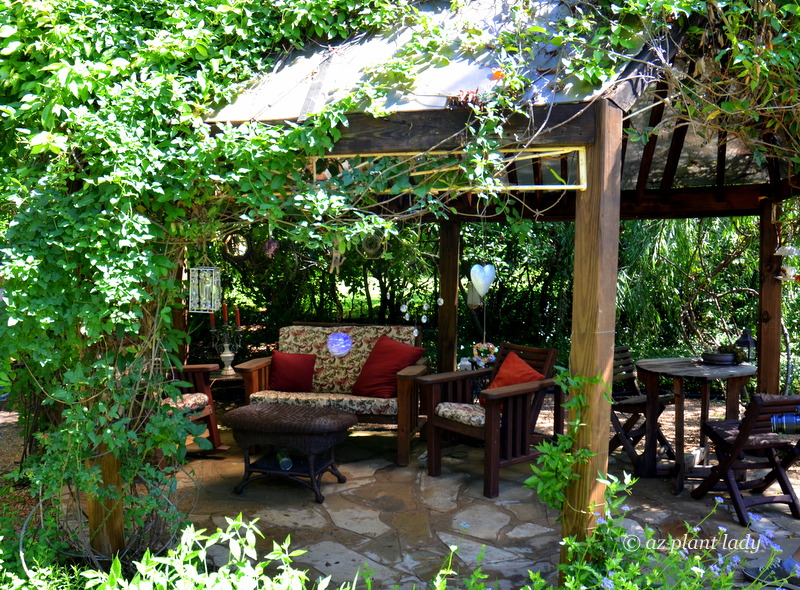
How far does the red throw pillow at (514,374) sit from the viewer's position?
488 centimetres

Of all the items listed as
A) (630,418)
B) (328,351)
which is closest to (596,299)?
(630,418)

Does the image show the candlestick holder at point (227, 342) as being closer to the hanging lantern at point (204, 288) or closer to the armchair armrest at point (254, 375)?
the armchair armrest at point (254, 375)

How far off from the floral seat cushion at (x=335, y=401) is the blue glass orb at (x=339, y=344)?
0.55m

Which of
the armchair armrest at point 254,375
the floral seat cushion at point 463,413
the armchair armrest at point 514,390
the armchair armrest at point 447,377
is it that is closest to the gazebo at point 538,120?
the armchair armrest at point 514,390

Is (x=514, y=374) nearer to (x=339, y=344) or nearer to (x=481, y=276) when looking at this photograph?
(x=481, y=276)

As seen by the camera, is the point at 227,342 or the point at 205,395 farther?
the point at 227,342

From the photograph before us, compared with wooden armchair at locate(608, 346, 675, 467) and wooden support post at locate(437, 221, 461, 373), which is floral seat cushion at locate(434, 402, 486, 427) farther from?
wooden support post at locate(437, 221, 461, 373)

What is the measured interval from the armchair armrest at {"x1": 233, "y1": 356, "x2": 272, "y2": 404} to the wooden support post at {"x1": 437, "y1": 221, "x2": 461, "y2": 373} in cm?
158

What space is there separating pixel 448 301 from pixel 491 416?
6.72 feet

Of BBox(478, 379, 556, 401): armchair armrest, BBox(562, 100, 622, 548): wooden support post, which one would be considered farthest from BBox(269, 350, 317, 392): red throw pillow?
BBox(562, 100, 622, 548): wooden support post

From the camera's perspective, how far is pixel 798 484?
4.61 meters

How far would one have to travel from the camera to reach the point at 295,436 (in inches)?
173

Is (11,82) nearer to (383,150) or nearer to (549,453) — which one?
(383,150)

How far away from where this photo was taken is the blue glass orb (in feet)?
19.8
